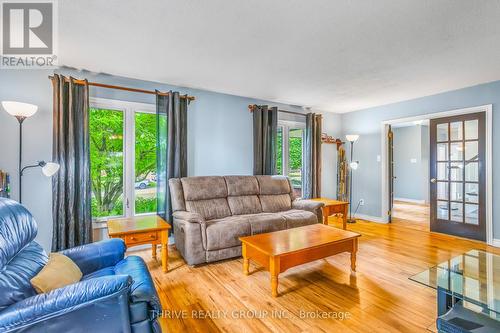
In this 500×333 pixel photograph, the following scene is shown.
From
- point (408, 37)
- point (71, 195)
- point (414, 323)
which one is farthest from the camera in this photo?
point (71, 195)

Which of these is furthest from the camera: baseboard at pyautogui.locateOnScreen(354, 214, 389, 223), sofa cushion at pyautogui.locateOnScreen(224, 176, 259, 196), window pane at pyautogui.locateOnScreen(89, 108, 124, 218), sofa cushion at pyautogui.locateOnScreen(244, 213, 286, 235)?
baseboard at pyautogui.locateOnScreen(354, 214, 389, 223)

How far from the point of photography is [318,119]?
16.8 ft

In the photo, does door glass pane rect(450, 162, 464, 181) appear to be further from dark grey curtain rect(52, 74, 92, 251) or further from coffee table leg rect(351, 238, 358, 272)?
dark grey curtain rect(52, 74, 92, 251)

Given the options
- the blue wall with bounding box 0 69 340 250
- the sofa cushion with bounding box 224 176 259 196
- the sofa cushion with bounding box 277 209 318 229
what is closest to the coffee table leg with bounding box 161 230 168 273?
the sofa cushion with bounding box 224 176 259 196

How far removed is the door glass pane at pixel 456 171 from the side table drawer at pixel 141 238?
4.70 metres

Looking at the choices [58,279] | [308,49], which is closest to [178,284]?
[58,279]

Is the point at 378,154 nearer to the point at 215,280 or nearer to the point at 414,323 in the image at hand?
the point at 414,323

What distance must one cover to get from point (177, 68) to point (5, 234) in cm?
237

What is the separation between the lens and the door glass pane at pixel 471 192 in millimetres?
3838

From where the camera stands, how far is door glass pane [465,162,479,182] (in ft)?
12.6

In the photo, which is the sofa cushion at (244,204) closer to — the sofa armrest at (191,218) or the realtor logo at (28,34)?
the sofa armrest at (191,218)

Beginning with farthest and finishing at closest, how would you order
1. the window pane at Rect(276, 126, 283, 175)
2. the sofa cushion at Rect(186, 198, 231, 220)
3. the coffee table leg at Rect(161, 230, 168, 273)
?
1. the window pane at Rect(276, 126, 283, 175)
2. the sofa cushion at Rect(186, 198, 231, 220)
3. the coffee table leg at Rect(161, 230, 168, 273)

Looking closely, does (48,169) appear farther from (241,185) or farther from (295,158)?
(295,158)

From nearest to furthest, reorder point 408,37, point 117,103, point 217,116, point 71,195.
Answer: point 408,37 → point 71,195 → point 117,103 → point 217,116
